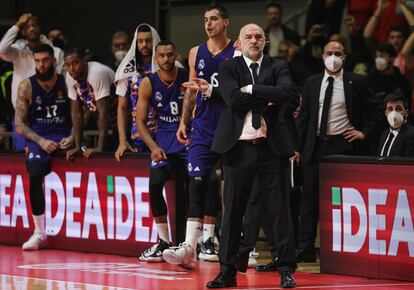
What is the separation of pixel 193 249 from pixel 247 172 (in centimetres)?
146

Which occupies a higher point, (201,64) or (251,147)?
(201,64)

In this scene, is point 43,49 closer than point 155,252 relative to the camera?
No

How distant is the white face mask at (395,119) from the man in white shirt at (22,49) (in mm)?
4661

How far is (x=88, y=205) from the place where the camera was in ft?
43.7

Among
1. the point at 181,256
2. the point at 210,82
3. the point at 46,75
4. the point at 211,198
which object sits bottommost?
the point at 181,256

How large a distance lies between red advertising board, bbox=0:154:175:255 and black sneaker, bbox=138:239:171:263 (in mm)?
240

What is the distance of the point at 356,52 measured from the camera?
16.0 m

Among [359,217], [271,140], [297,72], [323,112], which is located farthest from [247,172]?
[297,72]

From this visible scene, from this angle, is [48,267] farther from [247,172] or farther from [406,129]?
[406,129]

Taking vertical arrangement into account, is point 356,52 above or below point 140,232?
above

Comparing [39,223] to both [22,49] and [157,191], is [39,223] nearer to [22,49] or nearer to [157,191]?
[157,191]

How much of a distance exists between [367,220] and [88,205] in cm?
357

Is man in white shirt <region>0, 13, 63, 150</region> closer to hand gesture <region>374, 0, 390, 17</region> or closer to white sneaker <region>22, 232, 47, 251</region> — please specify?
white sneaker <region>22, 232, 47, 251</region>

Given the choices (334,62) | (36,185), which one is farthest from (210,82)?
(36,185)
